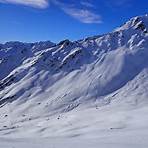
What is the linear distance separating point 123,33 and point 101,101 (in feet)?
265

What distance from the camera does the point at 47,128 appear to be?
244ft

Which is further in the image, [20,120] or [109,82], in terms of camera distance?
[109,82]

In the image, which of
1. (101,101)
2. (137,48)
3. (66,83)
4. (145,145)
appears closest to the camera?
(145,145)

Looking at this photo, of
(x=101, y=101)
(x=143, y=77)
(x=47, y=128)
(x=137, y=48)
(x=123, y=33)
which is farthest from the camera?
(x=123, y=33)

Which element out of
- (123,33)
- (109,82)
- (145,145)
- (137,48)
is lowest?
(145,145)

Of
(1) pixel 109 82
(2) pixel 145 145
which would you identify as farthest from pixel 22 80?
(2) pixel 145 145

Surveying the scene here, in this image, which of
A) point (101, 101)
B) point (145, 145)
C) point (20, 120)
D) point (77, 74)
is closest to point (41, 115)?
point (20, 120)

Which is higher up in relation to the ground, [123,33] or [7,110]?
[123,33]

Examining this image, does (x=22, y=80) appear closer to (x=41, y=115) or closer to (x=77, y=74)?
(x=77, y=74)

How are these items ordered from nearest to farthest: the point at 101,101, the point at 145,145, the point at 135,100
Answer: the point at 145,145, the point at 135,100, the point at 101,101

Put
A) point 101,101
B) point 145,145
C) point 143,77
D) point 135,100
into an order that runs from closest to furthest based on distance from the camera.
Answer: point 145,145, point 135,100, point 101,101, point 143,77

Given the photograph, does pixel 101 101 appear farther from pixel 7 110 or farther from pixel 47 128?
pixel 47 128

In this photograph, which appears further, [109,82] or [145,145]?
[109,82]

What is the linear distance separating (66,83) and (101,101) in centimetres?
2967
